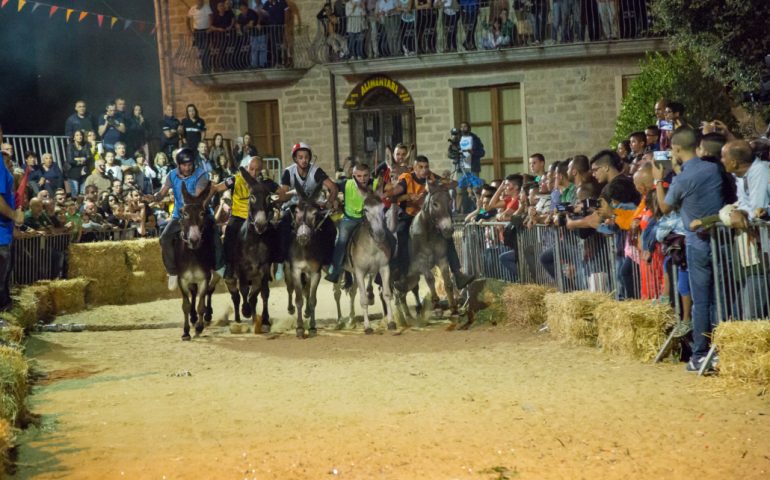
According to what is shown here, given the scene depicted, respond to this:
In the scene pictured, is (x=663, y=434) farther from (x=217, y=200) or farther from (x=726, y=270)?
(x=217, y=200)

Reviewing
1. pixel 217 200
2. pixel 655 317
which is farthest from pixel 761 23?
pixel 655 317

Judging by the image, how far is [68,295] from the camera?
58.4ft

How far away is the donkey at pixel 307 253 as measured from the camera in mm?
13578

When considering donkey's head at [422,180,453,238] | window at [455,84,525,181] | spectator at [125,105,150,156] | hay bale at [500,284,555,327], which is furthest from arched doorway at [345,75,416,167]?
hay bale at [500,284,555,327]

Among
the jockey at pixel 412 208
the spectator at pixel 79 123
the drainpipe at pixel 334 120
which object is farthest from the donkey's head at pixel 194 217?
the drainpipe at pixel 334 120

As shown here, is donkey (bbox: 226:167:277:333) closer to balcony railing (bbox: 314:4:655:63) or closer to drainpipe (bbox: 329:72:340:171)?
balcony railing (bbox: 314:4:655:63)

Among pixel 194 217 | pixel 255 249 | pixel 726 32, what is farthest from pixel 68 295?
pixel 726 32

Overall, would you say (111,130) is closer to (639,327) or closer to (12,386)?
(12,386)

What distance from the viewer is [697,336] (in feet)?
30.8

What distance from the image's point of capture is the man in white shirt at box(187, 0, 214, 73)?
31.5 meters

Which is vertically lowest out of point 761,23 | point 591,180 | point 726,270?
point 726,270

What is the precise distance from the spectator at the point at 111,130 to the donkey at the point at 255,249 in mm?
12191

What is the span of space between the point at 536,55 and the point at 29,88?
13.8 metres

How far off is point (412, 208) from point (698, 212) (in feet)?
20.2
